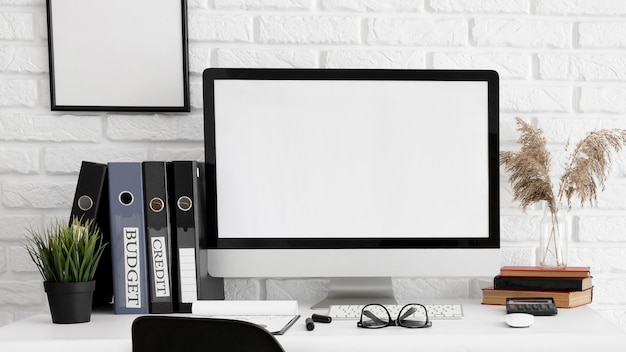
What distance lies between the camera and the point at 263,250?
4.93ft

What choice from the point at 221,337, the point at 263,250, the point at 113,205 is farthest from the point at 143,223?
the point at 221,337

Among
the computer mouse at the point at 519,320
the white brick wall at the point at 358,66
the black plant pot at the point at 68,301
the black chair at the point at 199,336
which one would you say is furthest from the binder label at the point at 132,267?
the computer mouse at the point at 519,320

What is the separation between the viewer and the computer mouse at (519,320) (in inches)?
49.7

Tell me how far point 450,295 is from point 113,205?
0.87 m

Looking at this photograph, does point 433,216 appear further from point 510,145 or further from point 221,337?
point 221,337

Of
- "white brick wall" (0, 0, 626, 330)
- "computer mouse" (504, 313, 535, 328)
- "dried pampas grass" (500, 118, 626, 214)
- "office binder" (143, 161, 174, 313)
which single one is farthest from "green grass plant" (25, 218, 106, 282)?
"dried pampas grass" (500, 118, 626, 214)

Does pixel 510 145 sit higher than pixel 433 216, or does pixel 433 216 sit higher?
pixel 510 145

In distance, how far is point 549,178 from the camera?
1671mm

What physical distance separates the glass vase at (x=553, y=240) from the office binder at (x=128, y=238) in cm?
93

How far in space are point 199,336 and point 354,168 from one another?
669 mm

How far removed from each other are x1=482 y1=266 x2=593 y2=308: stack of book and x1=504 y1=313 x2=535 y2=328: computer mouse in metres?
0.25

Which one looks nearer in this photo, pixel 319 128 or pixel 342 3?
pixel 319 128

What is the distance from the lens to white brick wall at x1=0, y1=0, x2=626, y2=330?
1738mm

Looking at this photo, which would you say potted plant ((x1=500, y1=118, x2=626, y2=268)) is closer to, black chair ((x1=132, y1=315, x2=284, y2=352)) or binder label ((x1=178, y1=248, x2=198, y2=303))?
binder label ((x1=178, y1=248, x2=198, y2=303))
